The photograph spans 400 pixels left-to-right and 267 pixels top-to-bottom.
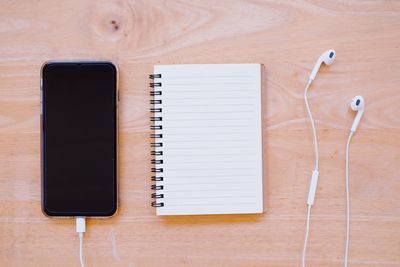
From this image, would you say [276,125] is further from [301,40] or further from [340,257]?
[340,257]

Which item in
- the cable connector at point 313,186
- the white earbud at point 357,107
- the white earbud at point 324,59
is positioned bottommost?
the cable connector at point 313,186

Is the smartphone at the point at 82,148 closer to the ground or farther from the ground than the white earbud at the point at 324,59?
closer to the ground

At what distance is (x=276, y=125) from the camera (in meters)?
0.71

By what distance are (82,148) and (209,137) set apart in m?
0.23

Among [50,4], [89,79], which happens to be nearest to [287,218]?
[89,79]

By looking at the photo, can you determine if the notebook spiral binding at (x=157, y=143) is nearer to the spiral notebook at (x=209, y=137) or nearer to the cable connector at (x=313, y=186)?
the spiral notebook at (x=209, y=137)

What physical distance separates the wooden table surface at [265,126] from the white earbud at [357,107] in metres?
0.01

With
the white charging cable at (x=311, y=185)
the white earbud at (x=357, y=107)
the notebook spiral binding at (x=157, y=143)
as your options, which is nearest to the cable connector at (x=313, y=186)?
the white charging cable at (x=311, y=185)

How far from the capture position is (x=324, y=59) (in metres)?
0.70

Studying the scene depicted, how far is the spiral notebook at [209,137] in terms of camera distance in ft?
2.27

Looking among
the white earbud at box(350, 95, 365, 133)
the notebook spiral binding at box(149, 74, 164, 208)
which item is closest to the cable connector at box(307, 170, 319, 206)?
the white earbud at box(350, 95, 365, 133)

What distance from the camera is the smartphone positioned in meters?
0.70

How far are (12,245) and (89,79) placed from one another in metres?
0.34

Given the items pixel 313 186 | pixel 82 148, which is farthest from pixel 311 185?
pixel 82 148
